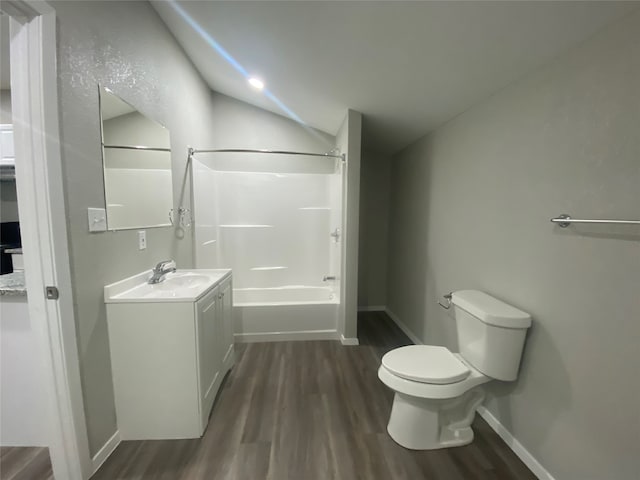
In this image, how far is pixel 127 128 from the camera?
1.51m

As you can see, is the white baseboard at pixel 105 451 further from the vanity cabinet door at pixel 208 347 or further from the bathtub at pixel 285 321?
the bathtub at pixel 285 321

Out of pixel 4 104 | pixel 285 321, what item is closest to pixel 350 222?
pixel 285 321

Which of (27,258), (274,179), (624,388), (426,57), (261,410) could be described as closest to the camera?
(624,388)

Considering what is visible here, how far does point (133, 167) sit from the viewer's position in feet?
5.25

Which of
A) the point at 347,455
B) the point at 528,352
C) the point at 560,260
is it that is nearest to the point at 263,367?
the point at 347,455

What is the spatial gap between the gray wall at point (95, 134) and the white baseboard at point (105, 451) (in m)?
0.03

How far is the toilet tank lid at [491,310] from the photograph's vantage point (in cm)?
129

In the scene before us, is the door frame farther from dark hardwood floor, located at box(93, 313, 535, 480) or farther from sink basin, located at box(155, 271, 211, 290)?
sink basin, located at box(155, 271, 211, 290)

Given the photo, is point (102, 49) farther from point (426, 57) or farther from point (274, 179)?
point (274, 179)

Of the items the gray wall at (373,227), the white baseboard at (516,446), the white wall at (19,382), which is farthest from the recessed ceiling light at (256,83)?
the white baseboard at (516,446)

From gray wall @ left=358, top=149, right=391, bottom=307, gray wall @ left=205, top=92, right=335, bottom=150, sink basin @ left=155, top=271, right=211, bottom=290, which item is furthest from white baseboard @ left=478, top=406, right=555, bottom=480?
gray wall @ left=205, top=92, right=335, bottom=150

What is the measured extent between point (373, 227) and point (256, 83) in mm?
2077

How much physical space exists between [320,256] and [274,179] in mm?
1115

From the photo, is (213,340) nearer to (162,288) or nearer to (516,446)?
(162,288)
